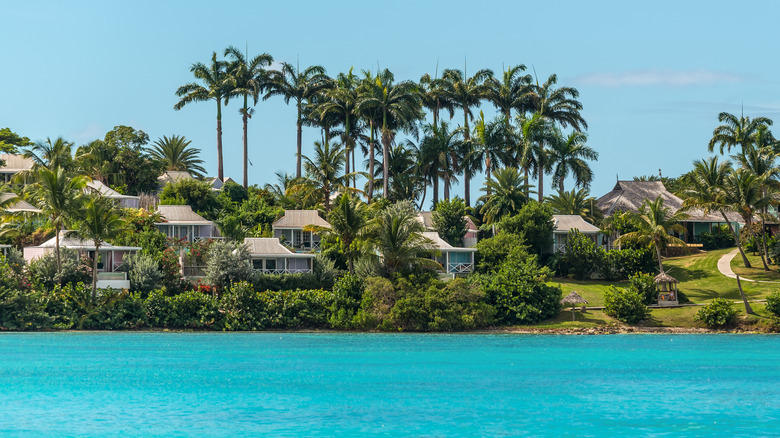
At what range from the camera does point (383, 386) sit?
31703 mm

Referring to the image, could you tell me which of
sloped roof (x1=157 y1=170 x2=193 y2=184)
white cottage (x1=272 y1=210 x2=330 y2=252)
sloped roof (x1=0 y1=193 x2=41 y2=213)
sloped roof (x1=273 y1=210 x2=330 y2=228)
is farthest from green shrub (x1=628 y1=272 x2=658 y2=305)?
sloped roof (x1=157 y1=170 x2=193 y2=184)

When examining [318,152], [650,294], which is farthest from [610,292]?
[318,152]

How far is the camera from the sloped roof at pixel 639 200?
80.0 m

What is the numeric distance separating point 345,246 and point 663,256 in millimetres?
28928

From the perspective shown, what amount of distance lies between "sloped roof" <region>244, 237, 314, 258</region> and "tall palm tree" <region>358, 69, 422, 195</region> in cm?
1702

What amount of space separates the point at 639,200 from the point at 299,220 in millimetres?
31282

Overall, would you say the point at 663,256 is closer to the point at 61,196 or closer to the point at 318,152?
the point at 318,152

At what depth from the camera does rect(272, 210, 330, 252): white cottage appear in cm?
6844

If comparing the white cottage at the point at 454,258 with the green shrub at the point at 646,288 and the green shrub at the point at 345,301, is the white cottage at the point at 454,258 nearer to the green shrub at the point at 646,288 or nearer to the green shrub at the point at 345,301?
the green shrub at the point at 345,301

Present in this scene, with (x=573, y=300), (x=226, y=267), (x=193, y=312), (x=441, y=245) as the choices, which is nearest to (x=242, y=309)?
(x=193, y=312)

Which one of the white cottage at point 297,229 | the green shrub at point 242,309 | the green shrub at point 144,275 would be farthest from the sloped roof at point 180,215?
the green shrub at point 242,309

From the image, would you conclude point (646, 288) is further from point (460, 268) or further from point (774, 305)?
point (460, 268)

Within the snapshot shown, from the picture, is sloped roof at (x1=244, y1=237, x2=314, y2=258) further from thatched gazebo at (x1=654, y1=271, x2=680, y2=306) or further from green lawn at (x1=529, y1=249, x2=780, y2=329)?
thatched gazebo at (x1=654, y1=271, x2=680, y2=306)

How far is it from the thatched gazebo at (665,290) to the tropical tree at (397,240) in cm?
1347
